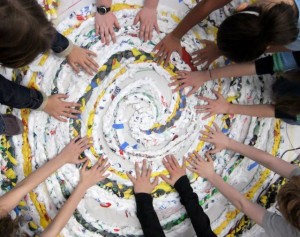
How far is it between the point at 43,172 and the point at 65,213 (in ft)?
0.53

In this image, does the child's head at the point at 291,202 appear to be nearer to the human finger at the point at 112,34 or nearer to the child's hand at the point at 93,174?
the child's hand at the point at 93,174

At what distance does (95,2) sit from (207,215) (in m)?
0.91

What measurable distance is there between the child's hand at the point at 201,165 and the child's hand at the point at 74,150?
40cm

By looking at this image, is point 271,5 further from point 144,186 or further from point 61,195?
point 61,195

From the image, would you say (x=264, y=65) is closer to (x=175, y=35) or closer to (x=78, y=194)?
(x=175, y=35)

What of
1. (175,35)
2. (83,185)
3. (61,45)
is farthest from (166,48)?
(83,185)

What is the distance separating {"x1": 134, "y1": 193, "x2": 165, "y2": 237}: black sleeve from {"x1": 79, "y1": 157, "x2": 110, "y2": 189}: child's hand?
0.16 metres

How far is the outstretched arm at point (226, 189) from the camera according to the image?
1212 mm

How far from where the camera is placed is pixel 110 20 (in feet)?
4.29

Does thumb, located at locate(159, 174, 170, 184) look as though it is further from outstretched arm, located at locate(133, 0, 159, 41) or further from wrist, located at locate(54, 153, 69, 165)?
outstretched arm, located at locate(133, 0, 159, 41)

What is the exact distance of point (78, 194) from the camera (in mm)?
→ 1263

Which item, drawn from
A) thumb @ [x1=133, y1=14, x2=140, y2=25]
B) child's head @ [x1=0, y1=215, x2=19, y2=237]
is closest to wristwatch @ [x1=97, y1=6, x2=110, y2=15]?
thumb @ [x1=133, y1=14, x2=140, y2=25]

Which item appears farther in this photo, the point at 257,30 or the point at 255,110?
the point at 255,110

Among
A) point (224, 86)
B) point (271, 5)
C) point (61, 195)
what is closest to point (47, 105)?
point (61, 195)
